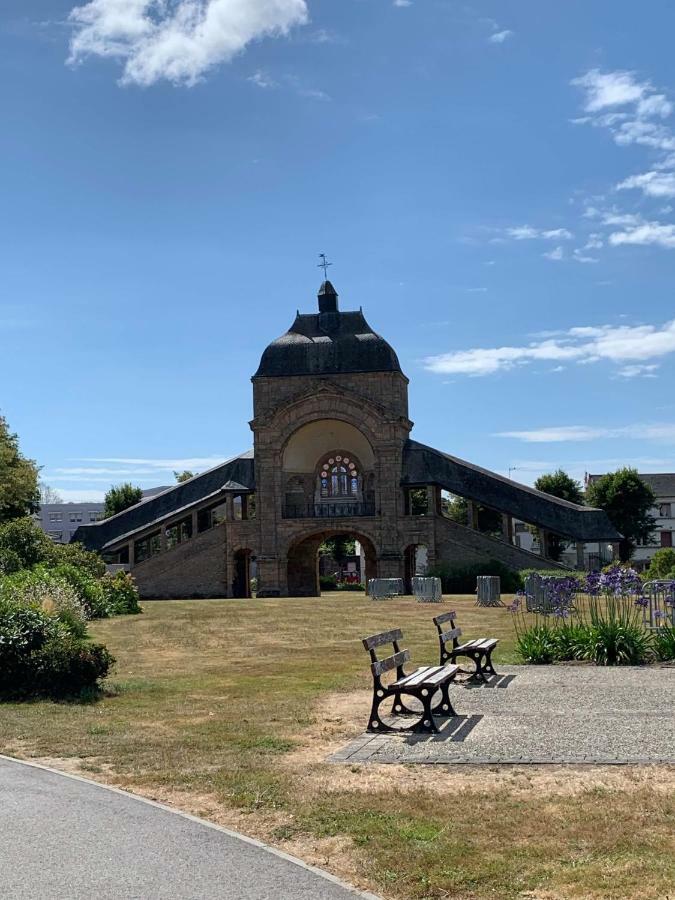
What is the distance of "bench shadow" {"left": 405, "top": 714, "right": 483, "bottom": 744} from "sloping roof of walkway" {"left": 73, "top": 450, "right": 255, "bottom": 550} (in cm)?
3939

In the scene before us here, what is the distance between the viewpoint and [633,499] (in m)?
65.8

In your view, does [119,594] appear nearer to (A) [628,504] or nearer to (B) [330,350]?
(B) [330,350]

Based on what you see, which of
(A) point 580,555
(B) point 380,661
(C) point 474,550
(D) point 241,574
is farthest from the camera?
(D) point 241,574

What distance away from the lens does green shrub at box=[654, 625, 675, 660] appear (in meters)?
14.7

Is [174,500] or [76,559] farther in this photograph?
[174,500]

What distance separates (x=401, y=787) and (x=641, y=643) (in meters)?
8.41

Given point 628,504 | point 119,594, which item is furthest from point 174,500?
point 628,504

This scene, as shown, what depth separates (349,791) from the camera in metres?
7.50

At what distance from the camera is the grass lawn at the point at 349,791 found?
18.3ft

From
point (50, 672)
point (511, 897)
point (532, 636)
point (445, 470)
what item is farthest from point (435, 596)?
point (511, 897)

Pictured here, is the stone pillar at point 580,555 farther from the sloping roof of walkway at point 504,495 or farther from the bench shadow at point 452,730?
the bench shadow at point 452,730

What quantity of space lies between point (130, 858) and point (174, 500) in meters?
45.6

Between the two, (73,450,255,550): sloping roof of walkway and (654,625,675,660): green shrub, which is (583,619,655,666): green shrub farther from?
(73,450,255,550): sloping roof of walkway

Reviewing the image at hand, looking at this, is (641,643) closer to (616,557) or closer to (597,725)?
(597,725)
